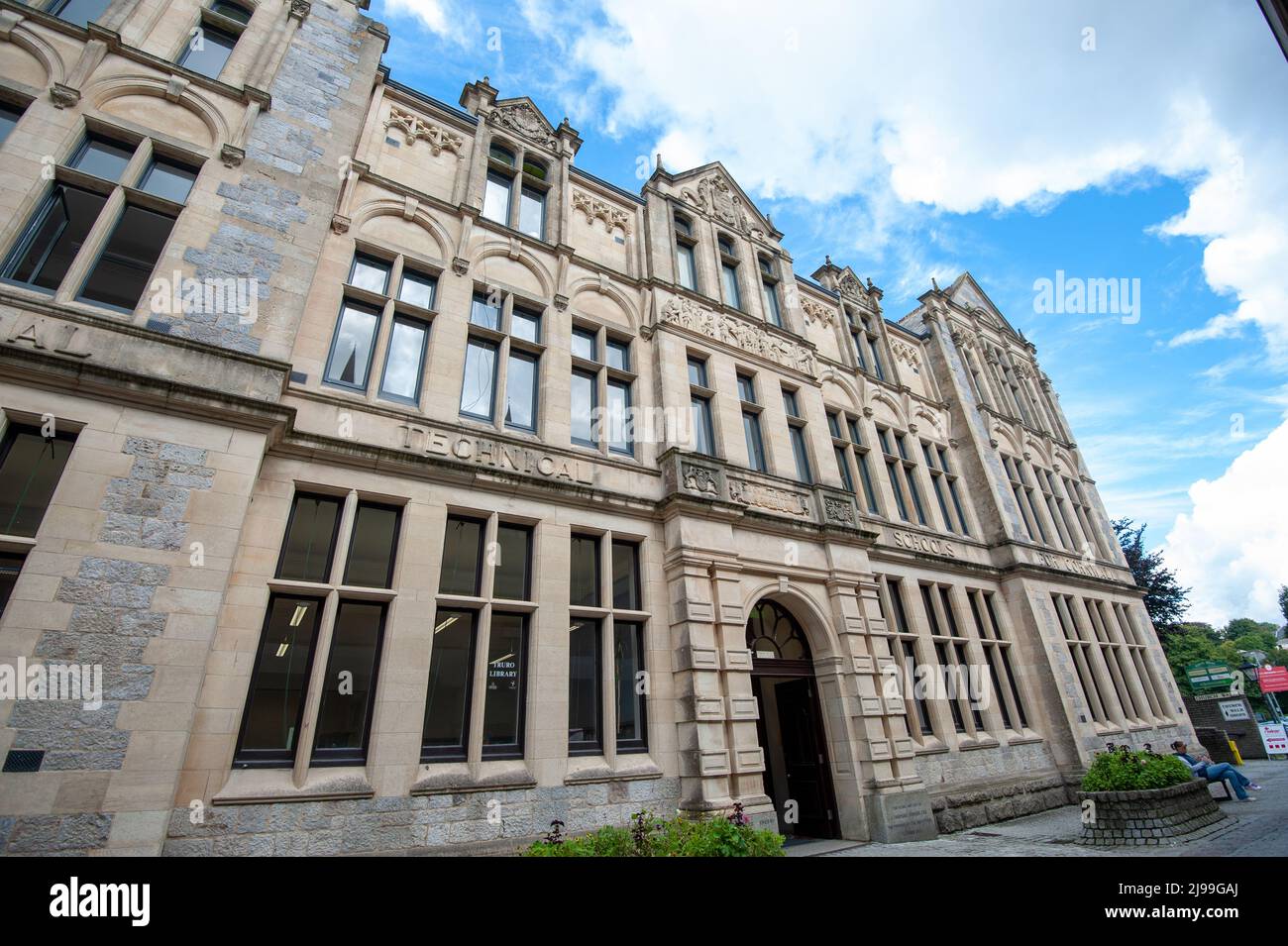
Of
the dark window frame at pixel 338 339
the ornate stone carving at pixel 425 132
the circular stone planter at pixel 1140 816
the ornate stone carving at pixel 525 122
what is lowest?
the circular stone planter at pixel 1140 816

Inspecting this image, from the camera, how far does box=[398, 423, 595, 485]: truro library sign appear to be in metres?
9.27

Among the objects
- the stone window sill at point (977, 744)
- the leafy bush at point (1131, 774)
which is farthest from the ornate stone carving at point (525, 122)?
the stone window sill at point (977, 744)

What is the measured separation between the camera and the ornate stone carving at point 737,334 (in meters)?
13.8

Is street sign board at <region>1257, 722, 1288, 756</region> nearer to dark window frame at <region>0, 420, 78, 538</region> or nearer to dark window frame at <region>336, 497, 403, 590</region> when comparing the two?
dark window frame at <region>336, 497, 403, 590</region>

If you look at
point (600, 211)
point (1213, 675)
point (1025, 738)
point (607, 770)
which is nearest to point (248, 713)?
point (607, 770)

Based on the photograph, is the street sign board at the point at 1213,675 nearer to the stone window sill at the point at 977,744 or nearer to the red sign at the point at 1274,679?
the red sign at the point at 1274,679

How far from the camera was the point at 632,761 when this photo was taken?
9219 mm

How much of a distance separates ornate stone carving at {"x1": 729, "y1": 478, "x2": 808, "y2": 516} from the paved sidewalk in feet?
21.4

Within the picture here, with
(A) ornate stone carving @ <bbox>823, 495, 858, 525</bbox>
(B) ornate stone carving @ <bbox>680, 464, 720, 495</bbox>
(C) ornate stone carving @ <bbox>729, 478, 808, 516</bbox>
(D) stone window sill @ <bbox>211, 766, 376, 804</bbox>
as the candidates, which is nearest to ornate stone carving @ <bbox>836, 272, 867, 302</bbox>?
(A) ornate stone carving @ <bbox>823, 495, 858, 525</bbox>

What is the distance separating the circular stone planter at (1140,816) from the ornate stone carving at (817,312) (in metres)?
14.1

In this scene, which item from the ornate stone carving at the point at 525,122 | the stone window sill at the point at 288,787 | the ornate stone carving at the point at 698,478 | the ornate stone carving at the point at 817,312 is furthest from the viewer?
the ornate stone carving at the point at 817,312
